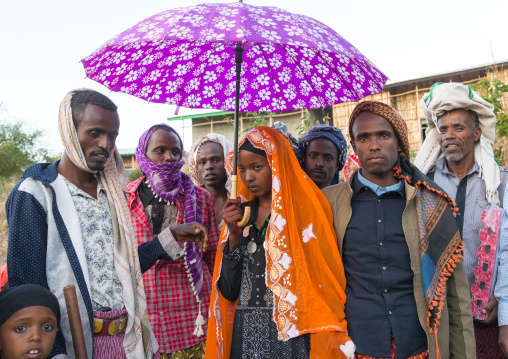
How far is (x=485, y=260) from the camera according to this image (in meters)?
3.13

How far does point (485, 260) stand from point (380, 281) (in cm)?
104

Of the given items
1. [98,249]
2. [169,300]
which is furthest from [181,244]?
[98,249]

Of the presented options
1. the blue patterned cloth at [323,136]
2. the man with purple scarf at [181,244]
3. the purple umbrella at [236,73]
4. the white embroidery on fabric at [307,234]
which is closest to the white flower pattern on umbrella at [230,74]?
the purple umbrella at [236,73]

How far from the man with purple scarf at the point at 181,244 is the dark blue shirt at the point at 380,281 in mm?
1453

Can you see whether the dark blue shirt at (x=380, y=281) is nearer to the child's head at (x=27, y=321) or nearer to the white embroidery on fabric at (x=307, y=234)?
the white embroidery on fabric at (x=307, y=234)

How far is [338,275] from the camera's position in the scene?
271 cm

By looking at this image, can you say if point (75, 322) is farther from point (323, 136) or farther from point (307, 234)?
point (323, 136)

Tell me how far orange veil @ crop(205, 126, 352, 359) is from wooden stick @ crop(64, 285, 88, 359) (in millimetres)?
958

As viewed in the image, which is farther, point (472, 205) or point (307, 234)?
point (472, 205)

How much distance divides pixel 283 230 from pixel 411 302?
884 millimetres

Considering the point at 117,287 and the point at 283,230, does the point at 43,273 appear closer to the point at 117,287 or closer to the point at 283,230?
the point at 117,287

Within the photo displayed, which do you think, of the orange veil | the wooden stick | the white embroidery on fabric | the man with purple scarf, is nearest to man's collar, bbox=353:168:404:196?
the orange veil

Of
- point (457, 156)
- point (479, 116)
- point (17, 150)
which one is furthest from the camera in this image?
point (17, 150)

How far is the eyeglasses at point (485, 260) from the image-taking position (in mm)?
3105
